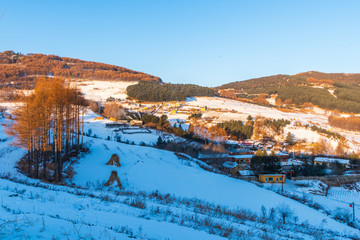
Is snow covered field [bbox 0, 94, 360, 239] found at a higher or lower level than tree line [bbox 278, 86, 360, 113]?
lower

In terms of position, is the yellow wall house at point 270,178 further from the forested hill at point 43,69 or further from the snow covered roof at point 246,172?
the forested hill at point 43,69

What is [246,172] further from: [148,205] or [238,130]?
[238,130]

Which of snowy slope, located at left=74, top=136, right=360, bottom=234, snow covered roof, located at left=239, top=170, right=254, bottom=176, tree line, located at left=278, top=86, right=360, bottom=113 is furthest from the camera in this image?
tree line, located at left=278, top=86, right=360, bottom=113

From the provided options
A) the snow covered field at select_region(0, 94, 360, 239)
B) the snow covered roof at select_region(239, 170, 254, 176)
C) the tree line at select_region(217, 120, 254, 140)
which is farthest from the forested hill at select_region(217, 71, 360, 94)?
the snow covered field at select_region(0, 94, 360, 239)

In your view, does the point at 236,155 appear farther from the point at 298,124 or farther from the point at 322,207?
the point at 298,124

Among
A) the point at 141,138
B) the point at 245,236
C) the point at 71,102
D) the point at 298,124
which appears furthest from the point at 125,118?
the point at 245,236

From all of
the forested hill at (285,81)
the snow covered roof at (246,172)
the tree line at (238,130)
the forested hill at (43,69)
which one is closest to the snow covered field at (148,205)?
the snow covered roof at (246,172)

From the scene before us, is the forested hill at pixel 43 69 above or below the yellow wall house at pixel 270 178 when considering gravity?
above

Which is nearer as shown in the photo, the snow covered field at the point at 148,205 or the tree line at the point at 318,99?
the snow covered field at the point at 148,205

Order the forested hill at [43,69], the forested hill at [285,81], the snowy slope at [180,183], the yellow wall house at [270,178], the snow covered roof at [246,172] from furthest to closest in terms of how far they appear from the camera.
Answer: the forested hill at [285,81] → the forested hill at [43,69] → the snow covered roof at [246,172] → the yellow wall house at [270,178] → the snowy slope at [180,183]

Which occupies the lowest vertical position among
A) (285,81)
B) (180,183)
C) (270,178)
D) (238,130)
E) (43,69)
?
(270,178)

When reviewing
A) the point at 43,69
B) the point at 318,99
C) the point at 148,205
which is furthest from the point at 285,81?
the point at 148,205

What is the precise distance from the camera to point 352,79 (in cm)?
16775

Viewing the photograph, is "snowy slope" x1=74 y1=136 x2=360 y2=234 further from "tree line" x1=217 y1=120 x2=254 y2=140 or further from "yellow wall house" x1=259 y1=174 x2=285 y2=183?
"tree line" x1=217 y1=120 x2=254 y2=140
